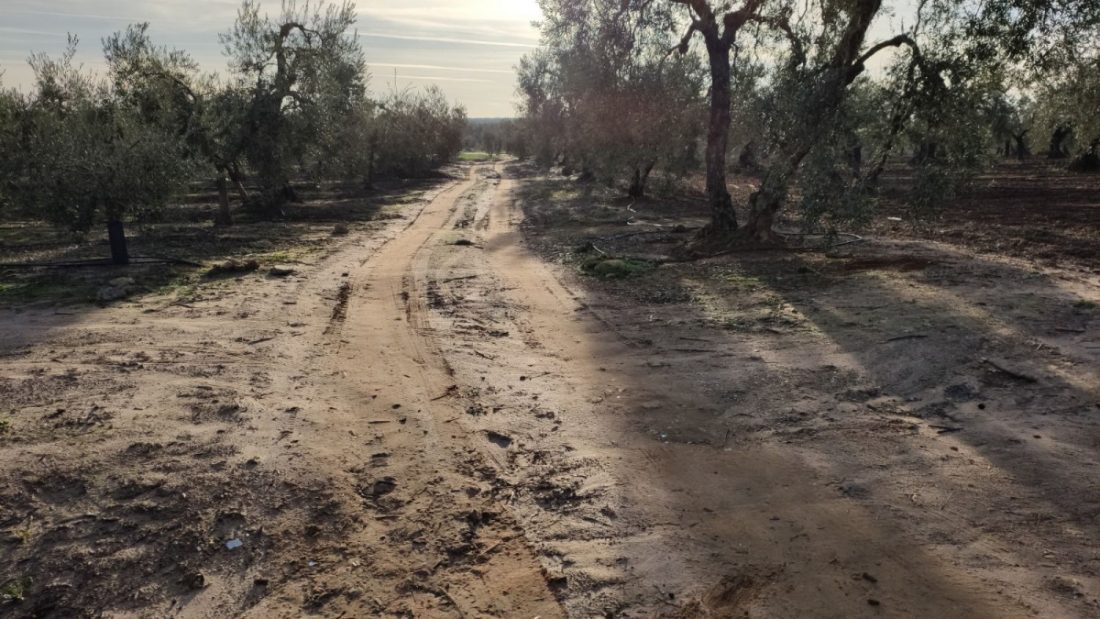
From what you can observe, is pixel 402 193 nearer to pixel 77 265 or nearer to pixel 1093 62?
pixel 77 265

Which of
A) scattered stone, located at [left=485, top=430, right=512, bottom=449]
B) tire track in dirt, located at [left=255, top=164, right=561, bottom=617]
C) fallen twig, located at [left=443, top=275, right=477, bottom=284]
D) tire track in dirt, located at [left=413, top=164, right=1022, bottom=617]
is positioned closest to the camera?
tire track in dirt, located at [left=413, top=164, right=1022, bottom=617]

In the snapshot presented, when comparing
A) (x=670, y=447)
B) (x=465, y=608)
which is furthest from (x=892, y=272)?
(x=465, y=608)

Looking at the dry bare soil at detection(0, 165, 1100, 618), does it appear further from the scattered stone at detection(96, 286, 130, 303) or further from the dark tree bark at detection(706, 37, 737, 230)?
the dark tree bark at detection(706, 37, 737, 230)

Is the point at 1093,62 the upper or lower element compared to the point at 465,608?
upper

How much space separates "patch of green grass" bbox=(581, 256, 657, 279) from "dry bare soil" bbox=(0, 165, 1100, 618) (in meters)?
2.58

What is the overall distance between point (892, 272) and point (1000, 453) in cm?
697

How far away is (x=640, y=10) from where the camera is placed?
14.8 meters

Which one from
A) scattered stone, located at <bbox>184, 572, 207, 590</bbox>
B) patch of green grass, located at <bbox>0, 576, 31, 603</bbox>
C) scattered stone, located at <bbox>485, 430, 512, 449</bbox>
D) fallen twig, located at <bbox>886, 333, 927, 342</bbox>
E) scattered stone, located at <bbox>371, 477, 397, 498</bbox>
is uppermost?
fallen twig, located at <bbox>886, 333, 927, 342</bbox>

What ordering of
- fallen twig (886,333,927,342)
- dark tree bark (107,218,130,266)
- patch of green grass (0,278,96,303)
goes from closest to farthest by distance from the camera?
fallen twig (886,333,927,342) → patch of green grass (0,278,96,303) → dark tree bark (107,218,130,266)

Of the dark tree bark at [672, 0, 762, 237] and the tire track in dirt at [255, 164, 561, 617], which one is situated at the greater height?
the dark tree bark at [672, 0, 762, 237]

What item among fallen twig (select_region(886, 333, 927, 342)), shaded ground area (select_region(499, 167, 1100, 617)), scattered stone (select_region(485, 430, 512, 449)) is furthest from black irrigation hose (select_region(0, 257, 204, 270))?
fallen twig (select_region(886, 333, 927, 342))

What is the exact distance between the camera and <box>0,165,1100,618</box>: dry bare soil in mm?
3938

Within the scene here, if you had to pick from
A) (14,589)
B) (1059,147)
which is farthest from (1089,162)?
(14,589)

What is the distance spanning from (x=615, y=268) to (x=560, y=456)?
305 inches
